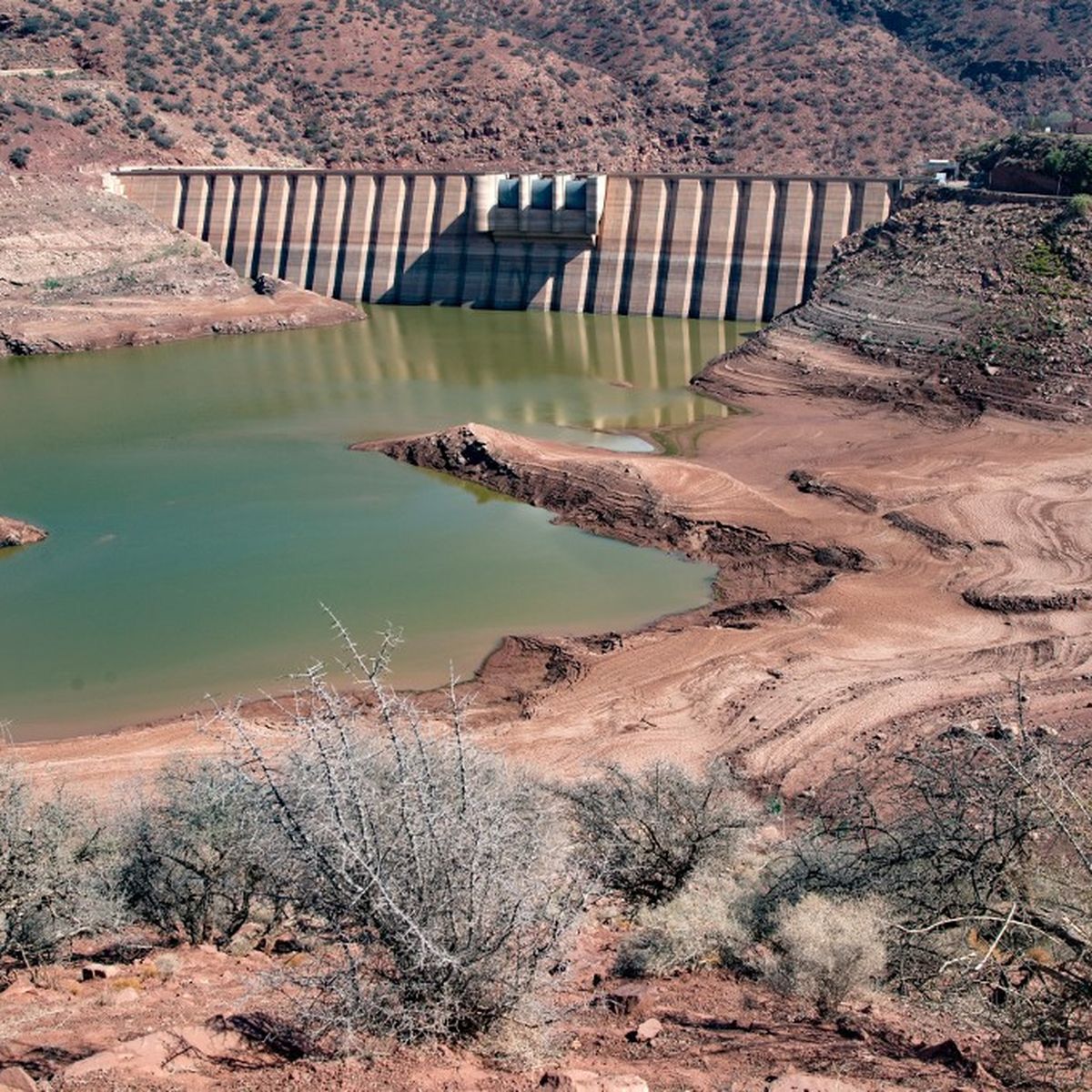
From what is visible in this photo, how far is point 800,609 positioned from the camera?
24.6m

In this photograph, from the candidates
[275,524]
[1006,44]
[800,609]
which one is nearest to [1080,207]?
[800,609]

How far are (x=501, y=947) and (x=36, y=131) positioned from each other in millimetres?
65428

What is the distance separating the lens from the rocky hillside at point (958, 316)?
3859cm

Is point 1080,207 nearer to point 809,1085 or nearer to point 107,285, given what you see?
point 107,285

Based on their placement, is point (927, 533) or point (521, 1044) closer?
point (521, 1044)

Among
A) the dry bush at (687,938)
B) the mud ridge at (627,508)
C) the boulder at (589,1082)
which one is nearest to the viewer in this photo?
the boulder at (589,1082)

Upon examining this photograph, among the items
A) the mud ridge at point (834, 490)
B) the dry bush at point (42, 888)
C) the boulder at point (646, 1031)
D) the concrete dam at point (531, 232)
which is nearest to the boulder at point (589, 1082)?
the boulder at point (646, 1031)

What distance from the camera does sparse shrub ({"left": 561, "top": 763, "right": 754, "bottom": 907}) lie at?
1283cm

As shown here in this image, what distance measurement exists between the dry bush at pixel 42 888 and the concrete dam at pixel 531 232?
45.6 metres

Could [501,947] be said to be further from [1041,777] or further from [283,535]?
[283,535]

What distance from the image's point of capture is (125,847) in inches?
485

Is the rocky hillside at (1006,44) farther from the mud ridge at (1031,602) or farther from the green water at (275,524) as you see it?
the mud ridge at (1031,602)

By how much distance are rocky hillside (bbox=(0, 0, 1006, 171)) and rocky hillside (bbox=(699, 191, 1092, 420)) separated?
33490mm

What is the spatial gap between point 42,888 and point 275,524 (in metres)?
19.7
